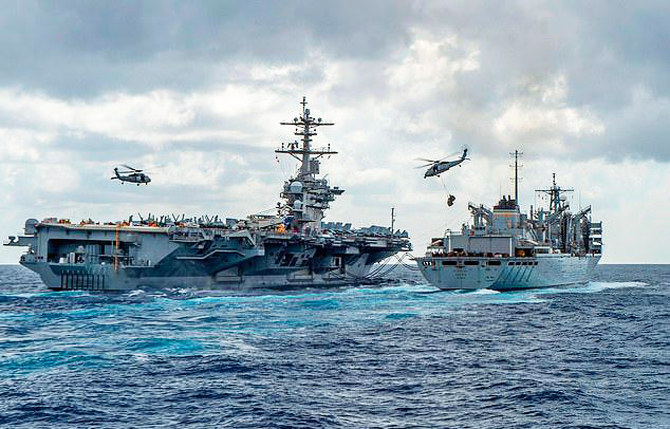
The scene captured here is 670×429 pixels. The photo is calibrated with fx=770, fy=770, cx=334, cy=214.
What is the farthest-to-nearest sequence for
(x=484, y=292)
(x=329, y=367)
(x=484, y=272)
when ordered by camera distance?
(x=484, y=272) → (x=484, y=292) → (x=329, y=367)

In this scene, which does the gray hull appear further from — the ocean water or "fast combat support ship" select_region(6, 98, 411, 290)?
the ocean water

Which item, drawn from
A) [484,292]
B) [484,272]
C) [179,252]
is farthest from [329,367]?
[484,272]

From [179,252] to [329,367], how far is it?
2528cm

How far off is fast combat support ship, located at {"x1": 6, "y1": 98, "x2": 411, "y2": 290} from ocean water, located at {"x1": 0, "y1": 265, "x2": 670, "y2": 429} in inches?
287

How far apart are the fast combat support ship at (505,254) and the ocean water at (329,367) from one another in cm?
1252

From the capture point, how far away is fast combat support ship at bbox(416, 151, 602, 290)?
47.5m

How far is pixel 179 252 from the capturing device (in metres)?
42.8

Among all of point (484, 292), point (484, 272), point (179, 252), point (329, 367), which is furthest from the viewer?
point (484, 272)

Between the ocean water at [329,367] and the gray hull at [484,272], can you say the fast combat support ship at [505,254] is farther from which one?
the ocean water at [329,367]

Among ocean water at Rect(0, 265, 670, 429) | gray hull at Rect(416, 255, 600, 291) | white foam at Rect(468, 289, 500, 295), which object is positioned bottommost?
ocean water at Rect(0, 265, 670, 429)

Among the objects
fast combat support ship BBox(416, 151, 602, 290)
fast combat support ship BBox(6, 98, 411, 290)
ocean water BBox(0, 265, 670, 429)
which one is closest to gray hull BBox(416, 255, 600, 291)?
fast combat support ship BBox(416, 151, 602, 290)

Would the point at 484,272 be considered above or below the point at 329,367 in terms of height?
above

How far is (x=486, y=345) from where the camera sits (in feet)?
76.8

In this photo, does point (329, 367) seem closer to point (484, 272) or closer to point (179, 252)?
point (179, 252)
